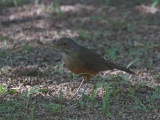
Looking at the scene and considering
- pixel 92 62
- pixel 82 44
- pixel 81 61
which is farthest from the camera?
pixel 82 44

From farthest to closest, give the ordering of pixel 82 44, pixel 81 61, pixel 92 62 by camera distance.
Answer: pixel 82 44, pixel 92 62, pixel 81 61

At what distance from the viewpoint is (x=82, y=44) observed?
816 cm

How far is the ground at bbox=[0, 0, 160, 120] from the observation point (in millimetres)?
5195

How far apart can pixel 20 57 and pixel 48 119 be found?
264 cm

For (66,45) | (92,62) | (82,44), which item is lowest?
(82,44)

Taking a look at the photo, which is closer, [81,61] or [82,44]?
[81,61]

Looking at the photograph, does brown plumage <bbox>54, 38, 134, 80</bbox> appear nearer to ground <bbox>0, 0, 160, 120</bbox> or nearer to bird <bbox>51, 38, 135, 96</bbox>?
bird <bbox>51, 38, 135, 96</bbox>

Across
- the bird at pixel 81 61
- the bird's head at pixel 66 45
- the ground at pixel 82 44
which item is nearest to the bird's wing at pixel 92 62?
the bird at pixel 81 61

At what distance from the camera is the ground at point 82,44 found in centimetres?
520

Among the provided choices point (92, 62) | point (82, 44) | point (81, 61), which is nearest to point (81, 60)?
point (81, 61)

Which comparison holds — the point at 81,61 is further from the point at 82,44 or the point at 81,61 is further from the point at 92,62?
the point at 82,44

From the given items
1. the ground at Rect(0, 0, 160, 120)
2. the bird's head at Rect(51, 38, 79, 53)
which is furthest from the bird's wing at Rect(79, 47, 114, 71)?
the ground at Rect(0, 0, 160, 120)

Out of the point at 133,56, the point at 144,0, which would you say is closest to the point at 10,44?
the point at 133,56

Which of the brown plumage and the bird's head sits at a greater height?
the bird's head
